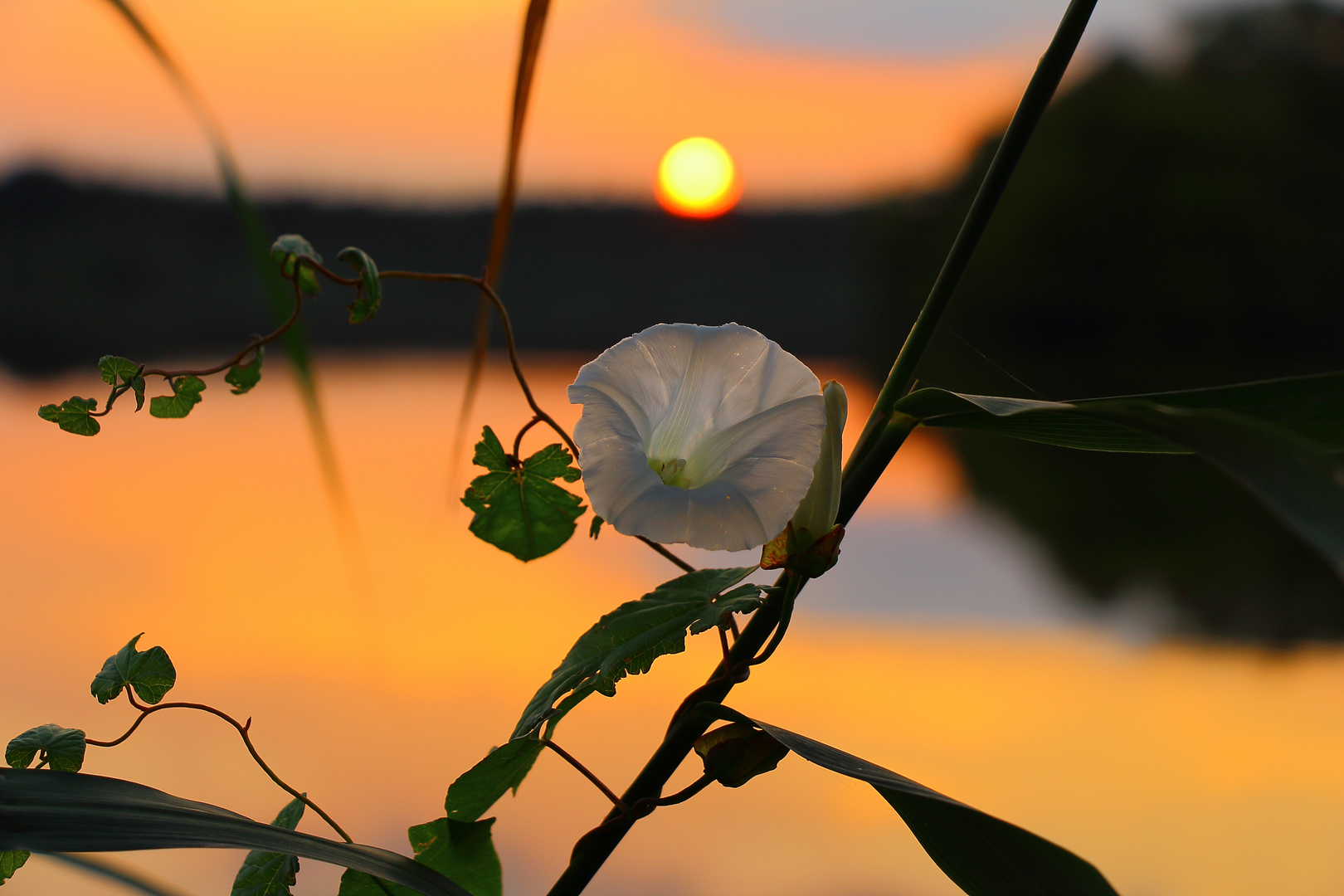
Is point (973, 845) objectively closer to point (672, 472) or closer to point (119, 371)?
point (672, 472)

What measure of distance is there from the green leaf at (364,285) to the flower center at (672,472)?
10 centimetres

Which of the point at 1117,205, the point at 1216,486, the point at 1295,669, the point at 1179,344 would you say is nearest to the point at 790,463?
the point at 1295,669

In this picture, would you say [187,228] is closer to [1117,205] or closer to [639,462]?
[1117,205]

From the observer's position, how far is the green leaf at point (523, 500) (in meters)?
0.33

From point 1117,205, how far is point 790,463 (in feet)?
43.4

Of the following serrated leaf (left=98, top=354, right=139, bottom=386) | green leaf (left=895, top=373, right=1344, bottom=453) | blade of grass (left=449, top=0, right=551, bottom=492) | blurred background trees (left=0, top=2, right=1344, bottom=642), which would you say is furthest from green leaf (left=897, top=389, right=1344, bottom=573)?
blurred background trees (left=0, top=2, right=1344, bottom=642)

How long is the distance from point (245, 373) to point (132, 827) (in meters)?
0.17

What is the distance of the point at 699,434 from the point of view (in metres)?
0.27

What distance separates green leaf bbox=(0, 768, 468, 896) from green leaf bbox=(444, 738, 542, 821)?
0.13ft

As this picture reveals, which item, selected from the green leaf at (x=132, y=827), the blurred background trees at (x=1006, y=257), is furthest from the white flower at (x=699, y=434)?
the blurred background trees at (x=1006, y=257)

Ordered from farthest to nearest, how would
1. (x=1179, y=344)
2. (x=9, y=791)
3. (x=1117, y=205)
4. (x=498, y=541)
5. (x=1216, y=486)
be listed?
(x=1117, y=205), (x=1179, y=344), (x=1216, y=486), (x=498, y=541), (x=9, y=791)

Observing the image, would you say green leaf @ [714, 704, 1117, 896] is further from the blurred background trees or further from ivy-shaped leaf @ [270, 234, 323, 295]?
the blurred background trees

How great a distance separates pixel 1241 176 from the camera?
36.6 ft

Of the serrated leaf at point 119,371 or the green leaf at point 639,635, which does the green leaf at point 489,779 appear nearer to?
the green leaf at point 639,635
